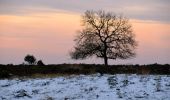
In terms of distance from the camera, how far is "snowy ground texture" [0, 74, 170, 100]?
1734 cm

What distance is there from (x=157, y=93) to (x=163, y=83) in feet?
5.54

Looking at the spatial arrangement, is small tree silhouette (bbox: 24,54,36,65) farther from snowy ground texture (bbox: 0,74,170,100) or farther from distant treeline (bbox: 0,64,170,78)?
snowy ground texture (bbox: 0,74,170,100)

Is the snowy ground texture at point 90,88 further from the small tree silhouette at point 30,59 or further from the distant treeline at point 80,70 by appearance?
the small tree silhouette at point 30,59

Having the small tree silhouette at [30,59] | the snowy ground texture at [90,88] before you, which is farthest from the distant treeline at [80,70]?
the small tree silhouette at [30,59]

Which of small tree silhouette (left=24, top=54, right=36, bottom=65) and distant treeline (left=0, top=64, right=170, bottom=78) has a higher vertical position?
small tree silhouette (left=24, top=54, right=36, bottom=65)

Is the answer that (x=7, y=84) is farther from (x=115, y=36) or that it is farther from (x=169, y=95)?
(x=115, y=36)

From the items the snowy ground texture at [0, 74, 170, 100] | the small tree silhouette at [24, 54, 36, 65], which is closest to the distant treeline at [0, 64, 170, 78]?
the snowy ground texture at [0, 74, 170, 100]

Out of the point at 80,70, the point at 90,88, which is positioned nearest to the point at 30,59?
the point at 80,70

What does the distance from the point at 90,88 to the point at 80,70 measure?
25.8ft

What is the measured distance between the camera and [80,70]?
86.9 feet

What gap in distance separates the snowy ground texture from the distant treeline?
4.23 meters

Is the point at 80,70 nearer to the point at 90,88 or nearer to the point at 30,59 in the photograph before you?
the point at 90,88

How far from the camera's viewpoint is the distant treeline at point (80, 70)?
82.4ft

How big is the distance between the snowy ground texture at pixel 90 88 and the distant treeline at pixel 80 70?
4.23 m
